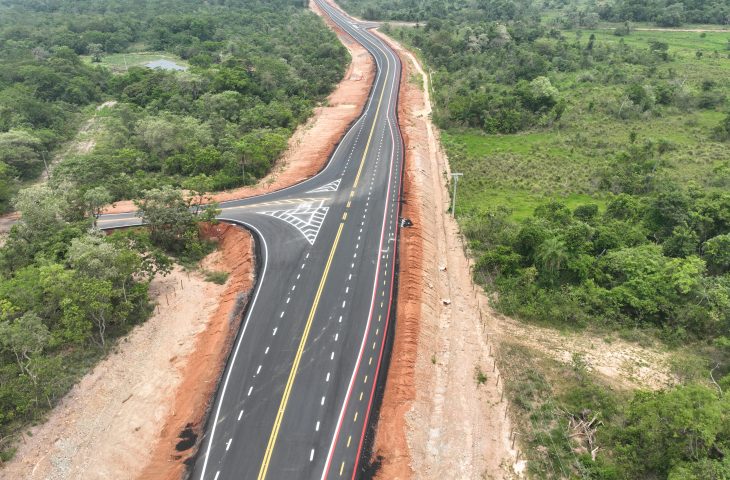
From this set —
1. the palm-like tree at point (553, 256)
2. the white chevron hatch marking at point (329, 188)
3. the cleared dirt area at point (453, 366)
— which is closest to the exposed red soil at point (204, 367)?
the cleared dirt area at point (453, 366)

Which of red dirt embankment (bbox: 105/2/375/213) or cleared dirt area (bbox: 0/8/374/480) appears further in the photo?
red dirt embankment (bbox: 105/2/375/213)

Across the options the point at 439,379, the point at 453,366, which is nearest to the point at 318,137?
the point at 453,366

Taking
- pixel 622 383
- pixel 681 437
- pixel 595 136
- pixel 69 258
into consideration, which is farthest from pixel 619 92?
pixel 69 258

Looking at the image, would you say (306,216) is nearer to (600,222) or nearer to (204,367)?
(204,367)

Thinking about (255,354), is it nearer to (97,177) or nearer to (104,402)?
(104,402)

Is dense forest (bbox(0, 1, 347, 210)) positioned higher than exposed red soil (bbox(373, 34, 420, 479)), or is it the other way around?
dense forest (bbox(0, 1, 347, 210))

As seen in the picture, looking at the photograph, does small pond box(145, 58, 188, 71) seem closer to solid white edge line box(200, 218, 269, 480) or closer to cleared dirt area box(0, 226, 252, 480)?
solid white edge line box(200, 218, 269, 480)

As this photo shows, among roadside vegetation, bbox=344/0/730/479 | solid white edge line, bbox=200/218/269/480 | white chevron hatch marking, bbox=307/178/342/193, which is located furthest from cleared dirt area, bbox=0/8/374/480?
roadside vegetation, bbox=344/0/730/479

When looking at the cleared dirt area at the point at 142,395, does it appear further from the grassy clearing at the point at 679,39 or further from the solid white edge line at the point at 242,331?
the grassy clearing at the point at 679,39
